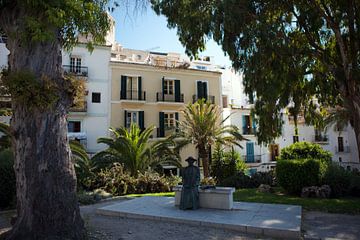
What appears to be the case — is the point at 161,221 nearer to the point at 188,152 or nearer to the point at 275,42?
the point at 275,42

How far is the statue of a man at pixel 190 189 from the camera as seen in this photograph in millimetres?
8584

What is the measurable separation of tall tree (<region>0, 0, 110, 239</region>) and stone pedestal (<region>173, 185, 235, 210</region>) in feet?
13.6

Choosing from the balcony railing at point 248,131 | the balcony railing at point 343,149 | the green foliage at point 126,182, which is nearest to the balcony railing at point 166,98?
the balcony railing at point 248,131

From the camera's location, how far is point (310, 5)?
10.3 metres

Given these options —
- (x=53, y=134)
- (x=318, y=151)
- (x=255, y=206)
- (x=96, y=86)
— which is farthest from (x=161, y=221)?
(x=96, y=86)

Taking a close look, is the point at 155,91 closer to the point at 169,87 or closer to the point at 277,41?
the point at 169,87

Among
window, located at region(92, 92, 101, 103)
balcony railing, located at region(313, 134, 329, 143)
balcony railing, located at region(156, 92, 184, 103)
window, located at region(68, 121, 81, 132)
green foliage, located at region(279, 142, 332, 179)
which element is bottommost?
green foliage, located at region(279, 142, 332, 179)

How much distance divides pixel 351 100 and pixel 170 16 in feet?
23.3

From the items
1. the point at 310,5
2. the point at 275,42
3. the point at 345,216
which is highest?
the point at 310,5

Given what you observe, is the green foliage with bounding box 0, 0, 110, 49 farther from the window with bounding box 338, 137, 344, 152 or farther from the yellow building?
the window with bounding box 338, 137, 344, 152

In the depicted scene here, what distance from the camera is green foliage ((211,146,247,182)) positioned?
20766 millimetres

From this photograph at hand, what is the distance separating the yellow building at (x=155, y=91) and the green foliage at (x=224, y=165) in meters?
5.98

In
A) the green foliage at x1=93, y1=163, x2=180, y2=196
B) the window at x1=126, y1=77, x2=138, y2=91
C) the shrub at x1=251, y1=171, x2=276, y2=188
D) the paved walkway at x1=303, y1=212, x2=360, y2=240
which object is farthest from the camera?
the window at x1=126, y1=77, x2=138, y2=91

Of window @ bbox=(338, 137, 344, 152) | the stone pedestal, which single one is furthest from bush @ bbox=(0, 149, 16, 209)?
window @ bbox=(338, 137, 344, 152)
